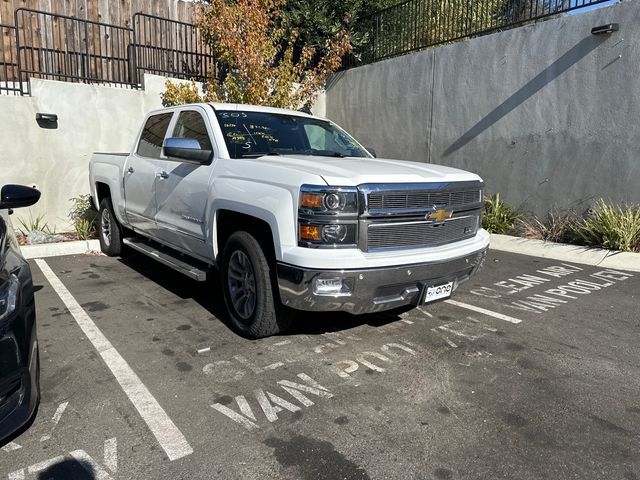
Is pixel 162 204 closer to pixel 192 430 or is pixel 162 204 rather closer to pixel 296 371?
pixel 296 371

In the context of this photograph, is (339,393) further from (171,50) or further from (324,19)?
(324,19)

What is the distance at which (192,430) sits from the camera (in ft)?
9.57

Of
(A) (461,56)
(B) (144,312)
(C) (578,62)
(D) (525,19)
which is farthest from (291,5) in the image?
(B) (144,312)

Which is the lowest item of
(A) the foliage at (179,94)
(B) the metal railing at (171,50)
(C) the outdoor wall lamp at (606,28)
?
(A) the foliage at (179,94)

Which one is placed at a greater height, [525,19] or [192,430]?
[525,19]

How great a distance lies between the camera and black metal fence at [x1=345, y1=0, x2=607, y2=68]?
9320mm

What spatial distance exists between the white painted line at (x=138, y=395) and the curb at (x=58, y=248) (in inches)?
120

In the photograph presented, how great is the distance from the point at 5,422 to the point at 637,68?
8721 millimetres

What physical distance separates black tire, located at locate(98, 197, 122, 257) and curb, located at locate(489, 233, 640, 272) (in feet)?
19.3

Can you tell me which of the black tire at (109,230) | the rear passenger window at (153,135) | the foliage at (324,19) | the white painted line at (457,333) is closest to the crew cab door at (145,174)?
the rear passenger window at (153,135)

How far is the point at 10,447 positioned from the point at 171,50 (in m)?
10.1

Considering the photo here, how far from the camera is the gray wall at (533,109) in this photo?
781 cm

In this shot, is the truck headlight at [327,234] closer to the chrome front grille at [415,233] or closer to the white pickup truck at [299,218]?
the white pickup truck at [299,218]

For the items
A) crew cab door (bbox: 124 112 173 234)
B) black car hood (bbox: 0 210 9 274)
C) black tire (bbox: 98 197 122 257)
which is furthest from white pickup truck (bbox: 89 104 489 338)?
black tire (bbox: 98 197 122 257)
